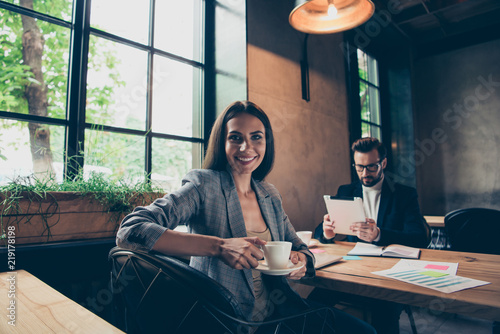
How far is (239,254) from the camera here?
0.95 m

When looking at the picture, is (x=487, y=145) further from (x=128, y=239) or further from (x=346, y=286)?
(x=128, y=239)

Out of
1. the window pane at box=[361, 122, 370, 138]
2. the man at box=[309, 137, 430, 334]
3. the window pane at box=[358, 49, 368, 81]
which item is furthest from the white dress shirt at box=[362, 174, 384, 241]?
the window pane at box=[358, 49, 368, 81]

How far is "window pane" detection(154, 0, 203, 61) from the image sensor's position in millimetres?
2312

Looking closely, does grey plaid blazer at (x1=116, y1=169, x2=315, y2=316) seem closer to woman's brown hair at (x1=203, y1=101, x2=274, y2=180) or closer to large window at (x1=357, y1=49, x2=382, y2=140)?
woman's brown hair at (x1=203, y1=101, x2=274, y2=180)

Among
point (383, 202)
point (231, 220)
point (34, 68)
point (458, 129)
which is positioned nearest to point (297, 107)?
point (383, 202)

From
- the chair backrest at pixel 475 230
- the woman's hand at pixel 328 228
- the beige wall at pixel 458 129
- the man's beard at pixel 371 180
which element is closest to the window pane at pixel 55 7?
the woman's hand at pixel 328 228

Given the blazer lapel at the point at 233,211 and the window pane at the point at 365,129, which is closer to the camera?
the blazer lapel at the point at 233,211

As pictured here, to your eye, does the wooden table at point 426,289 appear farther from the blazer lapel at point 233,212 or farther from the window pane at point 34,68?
the window pane at point 34,68

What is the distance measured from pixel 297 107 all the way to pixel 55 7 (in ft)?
6.70

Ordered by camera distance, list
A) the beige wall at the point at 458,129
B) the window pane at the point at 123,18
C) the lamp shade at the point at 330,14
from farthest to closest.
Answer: the beige wall at the point at 458,129, the window pane at the point at 123,18, the lamp shade at the point at 330,14

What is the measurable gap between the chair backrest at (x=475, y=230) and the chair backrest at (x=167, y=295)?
2.41m

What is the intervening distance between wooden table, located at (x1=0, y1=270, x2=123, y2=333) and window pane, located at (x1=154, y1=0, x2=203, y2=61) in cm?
183

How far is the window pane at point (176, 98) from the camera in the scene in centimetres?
222

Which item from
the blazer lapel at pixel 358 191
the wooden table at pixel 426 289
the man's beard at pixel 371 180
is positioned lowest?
the wooden table at pixel 426 289
